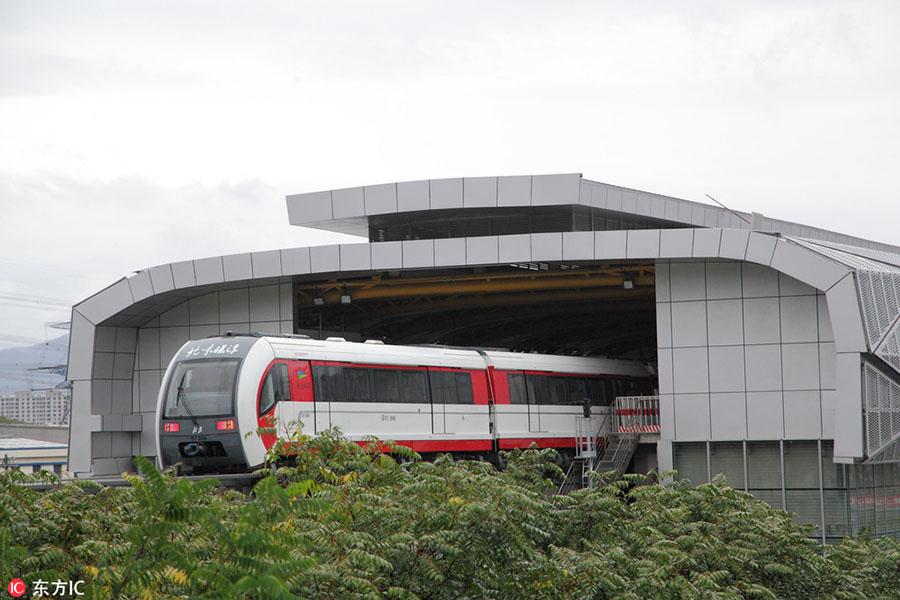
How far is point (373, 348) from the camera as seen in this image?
2278 cm

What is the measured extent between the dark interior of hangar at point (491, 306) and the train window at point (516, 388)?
3.31 m

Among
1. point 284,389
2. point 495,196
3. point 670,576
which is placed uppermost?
point 495,196

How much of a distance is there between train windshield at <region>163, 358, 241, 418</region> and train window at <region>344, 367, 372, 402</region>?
2.76 metres

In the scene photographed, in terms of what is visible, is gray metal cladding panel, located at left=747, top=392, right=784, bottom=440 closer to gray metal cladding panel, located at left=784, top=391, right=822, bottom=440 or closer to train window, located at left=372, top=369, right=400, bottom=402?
gray metal cladding panel, located at left=784, top=391, right=822, bottom=440

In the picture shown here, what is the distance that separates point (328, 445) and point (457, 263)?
1364 centimetres

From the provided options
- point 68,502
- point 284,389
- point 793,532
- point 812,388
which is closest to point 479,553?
point 68,502

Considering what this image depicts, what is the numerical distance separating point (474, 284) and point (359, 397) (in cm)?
877

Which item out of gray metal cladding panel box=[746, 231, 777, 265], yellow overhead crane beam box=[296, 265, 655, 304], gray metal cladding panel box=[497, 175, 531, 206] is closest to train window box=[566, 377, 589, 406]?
yellow overhead crane beam box=[296, 265, 655, 304]

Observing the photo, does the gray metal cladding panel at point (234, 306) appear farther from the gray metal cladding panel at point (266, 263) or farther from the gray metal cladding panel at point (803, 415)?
the gray metal cladding panel at point (803, 415)

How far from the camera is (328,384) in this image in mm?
21297

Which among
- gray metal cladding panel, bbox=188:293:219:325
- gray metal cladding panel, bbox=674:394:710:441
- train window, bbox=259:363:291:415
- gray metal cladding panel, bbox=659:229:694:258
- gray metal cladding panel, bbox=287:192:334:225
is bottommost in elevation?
gray metal cladding panel, bbox=674:394:710:441

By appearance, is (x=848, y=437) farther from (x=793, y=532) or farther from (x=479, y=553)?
(x=479, y=553)

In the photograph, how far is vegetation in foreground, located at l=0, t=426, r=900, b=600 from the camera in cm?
686

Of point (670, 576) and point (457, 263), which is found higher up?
point (457, 263)
